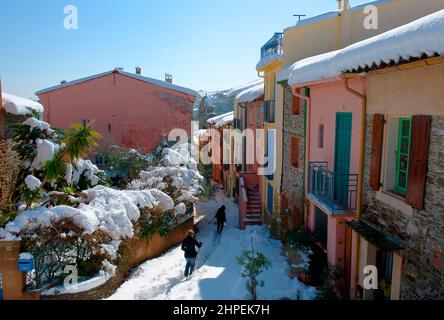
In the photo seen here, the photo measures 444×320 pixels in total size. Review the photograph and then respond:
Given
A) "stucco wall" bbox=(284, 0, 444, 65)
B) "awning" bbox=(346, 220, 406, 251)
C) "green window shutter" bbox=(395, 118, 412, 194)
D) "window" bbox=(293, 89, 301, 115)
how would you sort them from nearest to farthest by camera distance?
"awning" bbox=(346, 220, 406, 251), "green window shutter" bbox=(395, 118, 412, 194), "stucco wall" bbox=(284, 0, 444, 65), "window" bbox=(293, 89, 301, 115)

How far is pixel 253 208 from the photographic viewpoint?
19172mm

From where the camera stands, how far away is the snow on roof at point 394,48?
13.6ft

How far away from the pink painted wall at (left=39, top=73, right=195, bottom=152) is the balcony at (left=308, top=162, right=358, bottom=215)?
12983mm

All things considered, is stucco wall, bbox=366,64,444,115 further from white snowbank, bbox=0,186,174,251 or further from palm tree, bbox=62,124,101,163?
palm tree, bbox=62,124,101,163

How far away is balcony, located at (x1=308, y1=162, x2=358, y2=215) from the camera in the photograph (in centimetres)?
827

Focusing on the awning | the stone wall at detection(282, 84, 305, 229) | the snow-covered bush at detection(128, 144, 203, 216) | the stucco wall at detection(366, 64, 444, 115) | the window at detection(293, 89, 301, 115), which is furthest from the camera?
the snow-covered bush at detection(128, 144, 203, 216)

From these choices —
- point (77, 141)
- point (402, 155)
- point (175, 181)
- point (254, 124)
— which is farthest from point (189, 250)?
point (254, 124)

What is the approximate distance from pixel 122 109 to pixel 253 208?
9.53m

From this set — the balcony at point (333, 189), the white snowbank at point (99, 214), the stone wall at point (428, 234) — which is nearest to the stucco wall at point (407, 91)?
the stone wall at point (428, 234)

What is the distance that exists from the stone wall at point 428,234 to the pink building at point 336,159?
1.86 metres

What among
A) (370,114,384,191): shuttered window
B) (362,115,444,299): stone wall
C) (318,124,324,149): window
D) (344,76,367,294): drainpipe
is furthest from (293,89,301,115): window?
(362,115,444,299): stone wall

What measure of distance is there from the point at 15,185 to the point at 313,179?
864cm

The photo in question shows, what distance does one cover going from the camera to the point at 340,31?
12.5m

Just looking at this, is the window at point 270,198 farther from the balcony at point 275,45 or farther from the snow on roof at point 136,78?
the snow on roof at point 136,78
